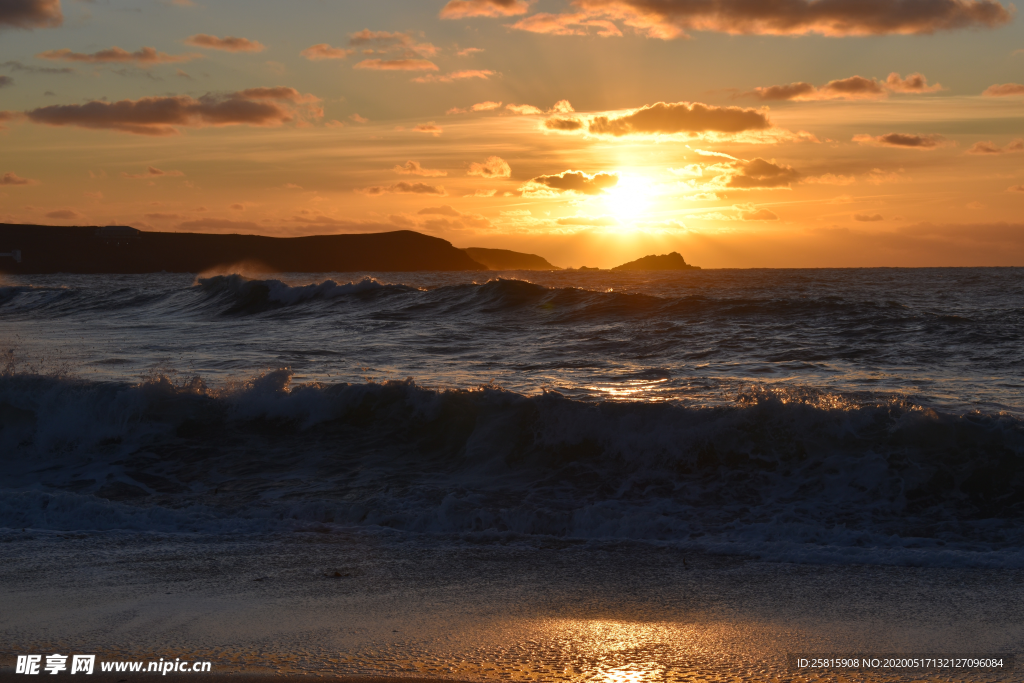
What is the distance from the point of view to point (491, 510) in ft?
23.4

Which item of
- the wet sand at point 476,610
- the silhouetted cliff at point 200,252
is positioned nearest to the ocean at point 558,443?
the wet sand at point 476,610

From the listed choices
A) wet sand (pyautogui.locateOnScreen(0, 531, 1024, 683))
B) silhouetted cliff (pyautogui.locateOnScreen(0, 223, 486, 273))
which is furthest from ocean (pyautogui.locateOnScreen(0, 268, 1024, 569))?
silhouetted cliff (pyautogui.locateOnScreen(0, 223, 486, 273))

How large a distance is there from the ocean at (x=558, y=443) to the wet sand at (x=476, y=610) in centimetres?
51

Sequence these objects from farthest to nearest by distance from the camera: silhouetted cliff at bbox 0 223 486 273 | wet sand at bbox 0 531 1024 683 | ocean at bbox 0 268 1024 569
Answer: silhouetted cliff at bbox 0 223 486 273 → ocean at bbox 0 268 1024 569 → wet sand at bbox 0 531 1024 683

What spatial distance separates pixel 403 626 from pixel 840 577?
313cm

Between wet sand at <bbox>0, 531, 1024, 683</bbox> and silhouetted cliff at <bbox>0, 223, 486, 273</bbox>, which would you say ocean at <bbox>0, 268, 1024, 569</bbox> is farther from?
silhouetted cliff at <bbox>0, 223, 486, 273</bbox>

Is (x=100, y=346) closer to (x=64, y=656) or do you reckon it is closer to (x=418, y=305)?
(x=418, y=305)

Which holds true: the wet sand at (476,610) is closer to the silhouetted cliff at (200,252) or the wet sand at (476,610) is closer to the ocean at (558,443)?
the ocean at (558,443)

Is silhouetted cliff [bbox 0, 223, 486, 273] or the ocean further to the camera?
silhouetted cliff [bbox 0, 223, 486, 273]

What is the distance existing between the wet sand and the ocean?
0.51 m

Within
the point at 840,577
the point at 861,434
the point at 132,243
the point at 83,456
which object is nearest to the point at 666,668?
the point at 840,577

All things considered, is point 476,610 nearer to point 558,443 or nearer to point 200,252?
point 558,443

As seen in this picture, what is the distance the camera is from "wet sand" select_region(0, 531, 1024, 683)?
383 cm

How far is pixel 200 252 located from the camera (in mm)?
152125
